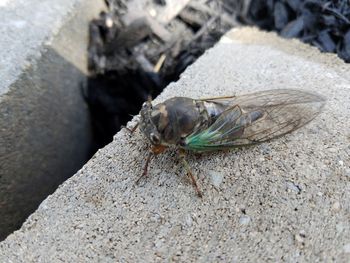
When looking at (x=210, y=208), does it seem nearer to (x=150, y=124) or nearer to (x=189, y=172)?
(x=189, y=172)

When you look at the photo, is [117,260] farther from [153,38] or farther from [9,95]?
[153,38]

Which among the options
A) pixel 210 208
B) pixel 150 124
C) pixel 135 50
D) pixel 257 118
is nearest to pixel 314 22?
pixel 257 118

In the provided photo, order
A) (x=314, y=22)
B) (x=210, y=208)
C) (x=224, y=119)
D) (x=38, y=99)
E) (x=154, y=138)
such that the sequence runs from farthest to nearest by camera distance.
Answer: (x=314, y=22) → (x=38, y=99) → (x=224, y=119) → (x=154, y=138) → (x=210, y=208)

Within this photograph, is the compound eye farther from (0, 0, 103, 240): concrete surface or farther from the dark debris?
the dark debris

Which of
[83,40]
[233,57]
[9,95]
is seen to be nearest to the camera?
[9,95]

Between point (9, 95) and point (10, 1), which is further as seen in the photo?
point (10, 1)

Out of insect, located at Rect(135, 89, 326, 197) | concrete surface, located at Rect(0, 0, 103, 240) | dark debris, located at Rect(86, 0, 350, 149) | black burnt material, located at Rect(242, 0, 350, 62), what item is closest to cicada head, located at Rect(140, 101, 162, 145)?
insect, located at Rect(135, 89, 326, 197)

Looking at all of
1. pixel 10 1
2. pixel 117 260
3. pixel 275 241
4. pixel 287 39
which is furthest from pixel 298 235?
pixel 10 1

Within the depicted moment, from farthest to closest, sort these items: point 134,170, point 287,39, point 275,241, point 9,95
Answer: point 287,39 → point 9,95 → point 134,170 → point 275,241
